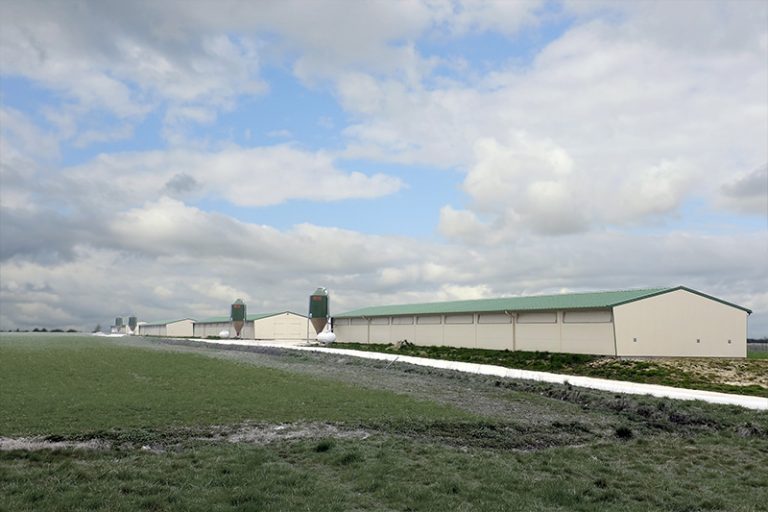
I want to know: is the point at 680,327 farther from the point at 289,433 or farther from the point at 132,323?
the point at 132,323

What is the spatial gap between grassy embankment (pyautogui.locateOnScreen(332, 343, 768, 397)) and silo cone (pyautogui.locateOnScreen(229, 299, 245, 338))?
5917cm

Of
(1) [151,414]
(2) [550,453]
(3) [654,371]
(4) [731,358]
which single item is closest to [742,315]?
(4) [731,358]

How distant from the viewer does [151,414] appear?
53.1 ft

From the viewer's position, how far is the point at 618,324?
37.8m

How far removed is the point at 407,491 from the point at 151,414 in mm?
8951

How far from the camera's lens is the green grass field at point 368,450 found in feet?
31.1

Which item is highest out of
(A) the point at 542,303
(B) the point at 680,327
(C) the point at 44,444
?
(A) the point at 542,303

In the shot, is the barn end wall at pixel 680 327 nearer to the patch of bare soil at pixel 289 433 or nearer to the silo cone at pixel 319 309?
the patch of bare soil at pixel 289 433

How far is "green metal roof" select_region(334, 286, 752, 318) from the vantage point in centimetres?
3981

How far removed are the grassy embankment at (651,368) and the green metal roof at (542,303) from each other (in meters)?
3.42

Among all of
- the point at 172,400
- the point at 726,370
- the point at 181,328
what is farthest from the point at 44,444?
the point at 181,328

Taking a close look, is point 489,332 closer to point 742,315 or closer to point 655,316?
point 655,316

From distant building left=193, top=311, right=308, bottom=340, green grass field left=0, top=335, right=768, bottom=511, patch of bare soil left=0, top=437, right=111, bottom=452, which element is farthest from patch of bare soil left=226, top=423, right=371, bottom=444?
distant building left=193, top=311, right=308, bottom=340

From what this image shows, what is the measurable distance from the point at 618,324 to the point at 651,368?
5308 millimetres
